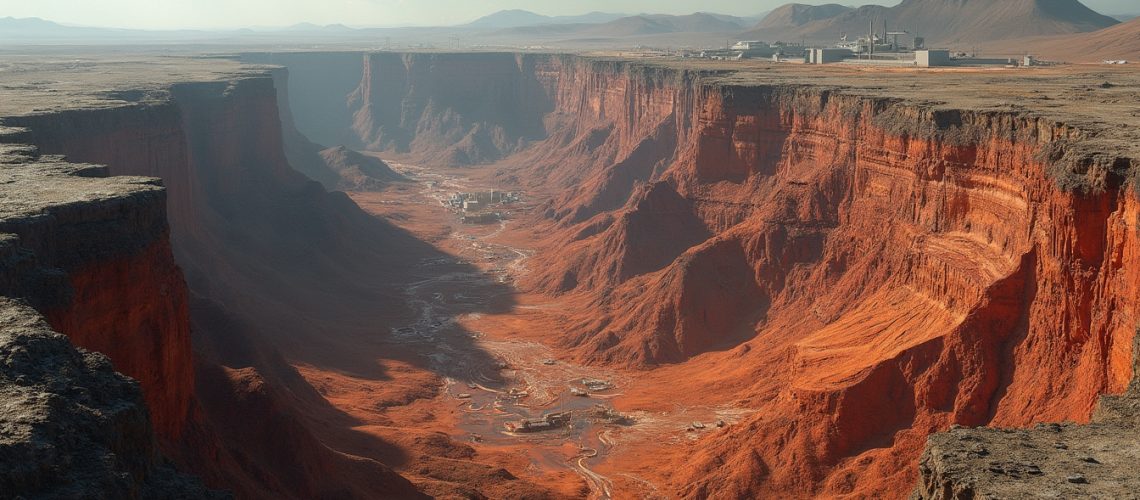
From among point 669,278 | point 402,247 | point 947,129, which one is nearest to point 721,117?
point 669,278

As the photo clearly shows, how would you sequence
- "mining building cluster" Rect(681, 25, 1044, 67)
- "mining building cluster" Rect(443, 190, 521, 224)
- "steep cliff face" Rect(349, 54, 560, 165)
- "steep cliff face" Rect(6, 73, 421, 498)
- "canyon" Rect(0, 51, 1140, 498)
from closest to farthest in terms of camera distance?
"canyon" Rect(0, 51, 1140, 498), "steep cliff face" Rect(6, 73, 421, 498), "mining building cluster" Rect(681, 25, 1044, 67), "mining building cluster" Rect(443, 190, 521, 224), "steep cliff face" Rect(349, 54, 560, 165)

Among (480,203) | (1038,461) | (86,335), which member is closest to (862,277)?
(1038,461)

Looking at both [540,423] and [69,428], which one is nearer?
[69,428]

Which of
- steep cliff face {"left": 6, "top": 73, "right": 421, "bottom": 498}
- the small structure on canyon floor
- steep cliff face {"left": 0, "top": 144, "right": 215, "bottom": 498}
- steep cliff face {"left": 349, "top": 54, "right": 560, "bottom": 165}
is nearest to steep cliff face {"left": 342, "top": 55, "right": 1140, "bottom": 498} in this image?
the small structure on canyon floor

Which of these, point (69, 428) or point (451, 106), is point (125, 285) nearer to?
point (69, 428)

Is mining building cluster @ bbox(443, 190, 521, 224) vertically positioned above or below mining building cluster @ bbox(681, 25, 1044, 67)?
below

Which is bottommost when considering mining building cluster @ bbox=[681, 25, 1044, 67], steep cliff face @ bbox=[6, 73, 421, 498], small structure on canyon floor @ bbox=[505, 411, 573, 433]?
small structure on canyon floor @ bbox=[505, 411, 573, 433]

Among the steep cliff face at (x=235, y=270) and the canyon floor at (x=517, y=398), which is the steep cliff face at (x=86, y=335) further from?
the canyon floor at (x=517, y=398)

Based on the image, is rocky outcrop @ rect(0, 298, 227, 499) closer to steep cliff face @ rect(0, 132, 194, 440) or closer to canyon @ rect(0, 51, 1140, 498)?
canyon @ rect(0, 51, 1140, 498)

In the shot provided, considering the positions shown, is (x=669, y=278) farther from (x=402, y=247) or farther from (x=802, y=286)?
(x=402, y=247)
